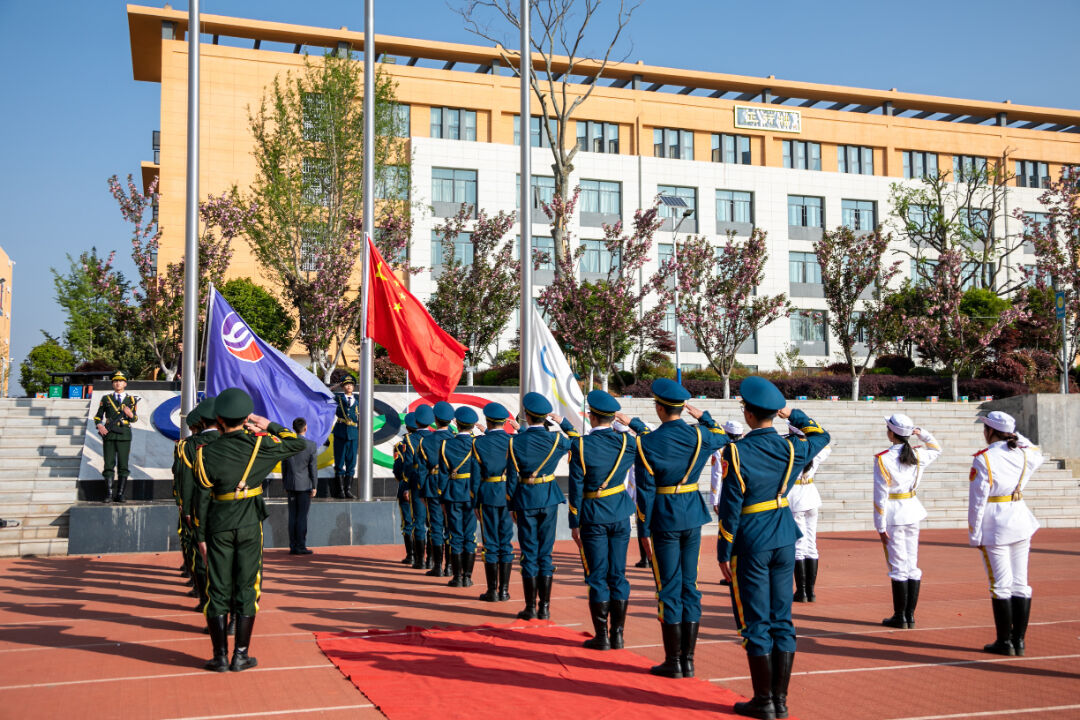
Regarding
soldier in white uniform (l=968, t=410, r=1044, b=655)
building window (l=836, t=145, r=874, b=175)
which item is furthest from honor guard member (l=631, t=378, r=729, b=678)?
building window (l=836, t=145, r=874, b=175)

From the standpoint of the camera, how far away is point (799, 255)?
49438 millimetres

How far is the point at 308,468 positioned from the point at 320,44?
35.8 metres

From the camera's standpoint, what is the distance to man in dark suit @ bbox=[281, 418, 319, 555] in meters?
13.9

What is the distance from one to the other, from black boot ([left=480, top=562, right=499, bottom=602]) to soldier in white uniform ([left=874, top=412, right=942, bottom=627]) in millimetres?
3901

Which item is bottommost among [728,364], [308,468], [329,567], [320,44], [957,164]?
[329,567]

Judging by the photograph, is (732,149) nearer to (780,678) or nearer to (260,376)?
(260,376)

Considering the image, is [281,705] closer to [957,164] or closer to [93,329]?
[93,329]

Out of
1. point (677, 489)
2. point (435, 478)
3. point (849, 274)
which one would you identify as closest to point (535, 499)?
point (677, 489)

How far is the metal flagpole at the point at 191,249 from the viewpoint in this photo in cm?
1228

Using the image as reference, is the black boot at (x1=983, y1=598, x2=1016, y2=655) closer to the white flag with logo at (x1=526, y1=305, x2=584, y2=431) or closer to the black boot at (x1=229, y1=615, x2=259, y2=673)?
the black boot at (x1=229, y1=615, x2=259, y2=673)

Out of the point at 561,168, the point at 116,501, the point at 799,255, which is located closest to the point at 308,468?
the point at 116,501

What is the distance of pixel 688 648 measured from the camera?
6816mm

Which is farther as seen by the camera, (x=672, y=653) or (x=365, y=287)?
(x=365, y=287)

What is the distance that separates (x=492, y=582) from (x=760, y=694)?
4.64 m
